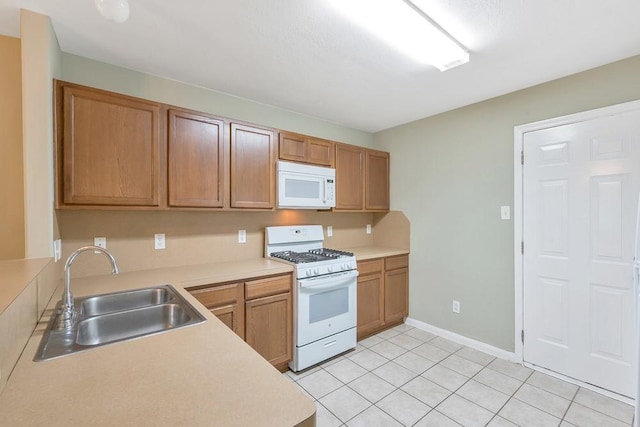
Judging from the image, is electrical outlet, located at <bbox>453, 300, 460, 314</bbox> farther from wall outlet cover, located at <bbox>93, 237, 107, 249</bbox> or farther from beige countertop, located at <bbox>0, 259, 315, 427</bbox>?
wall outlet cover, located at <bbox>93, 237, 107, 249</bbox>

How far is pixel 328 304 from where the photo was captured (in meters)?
2.61

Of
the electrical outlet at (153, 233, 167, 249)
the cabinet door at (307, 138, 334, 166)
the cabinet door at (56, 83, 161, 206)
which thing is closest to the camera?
the cabinet door at (56, 83, 161, 206)

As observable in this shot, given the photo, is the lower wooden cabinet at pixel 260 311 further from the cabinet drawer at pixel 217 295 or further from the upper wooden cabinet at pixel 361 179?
the upper wooden cabinet at pixel 361 179

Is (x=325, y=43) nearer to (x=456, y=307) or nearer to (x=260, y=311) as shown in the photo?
(x=260, y=311)

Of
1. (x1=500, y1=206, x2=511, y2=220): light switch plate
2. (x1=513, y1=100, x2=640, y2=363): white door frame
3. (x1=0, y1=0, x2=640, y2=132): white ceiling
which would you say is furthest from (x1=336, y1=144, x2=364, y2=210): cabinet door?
(x1=513, y1=100, x2=640, y2=363): white door frame

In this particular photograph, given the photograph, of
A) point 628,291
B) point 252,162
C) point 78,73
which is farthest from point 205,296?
point 628,291

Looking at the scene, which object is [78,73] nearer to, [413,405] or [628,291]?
[413,405]

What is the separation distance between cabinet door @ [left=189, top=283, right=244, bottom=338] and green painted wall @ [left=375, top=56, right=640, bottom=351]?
7.01 feet

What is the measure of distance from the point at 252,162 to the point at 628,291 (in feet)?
9.73

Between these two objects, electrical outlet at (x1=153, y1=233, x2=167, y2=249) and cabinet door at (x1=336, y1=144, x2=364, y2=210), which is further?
cabinet door at (x1=336, y1=144, x2=364, y2=210)

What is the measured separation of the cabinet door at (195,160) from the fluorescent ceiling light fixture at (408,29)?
130 centimetres

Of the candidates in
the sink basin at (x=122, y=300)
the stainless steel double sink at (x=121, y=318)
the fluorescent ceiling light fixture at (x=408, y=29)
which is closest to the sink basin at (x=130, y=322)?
the stainless steel double sink at (x=121, y=318)

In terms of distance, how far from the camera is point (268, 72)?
227cm

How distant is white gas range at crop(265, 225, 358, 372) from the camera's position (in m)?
2.42
